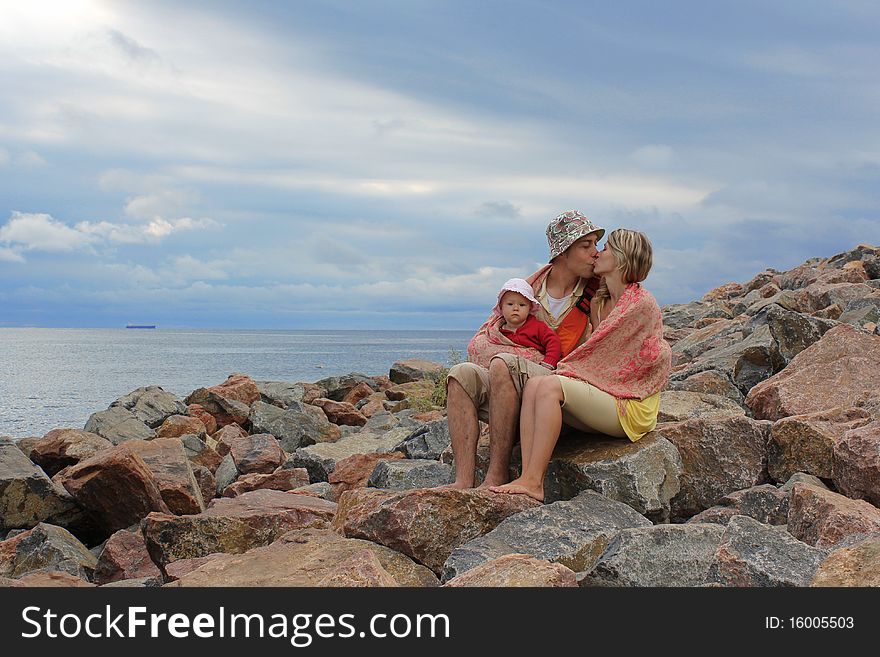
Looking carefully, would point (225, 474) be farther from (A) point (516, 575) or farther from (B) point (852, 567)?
(B) point (852, 567)

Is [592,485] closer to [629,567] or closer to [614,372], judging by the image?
[614,372]

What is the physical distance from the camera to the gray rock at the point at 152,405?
60.2 feet

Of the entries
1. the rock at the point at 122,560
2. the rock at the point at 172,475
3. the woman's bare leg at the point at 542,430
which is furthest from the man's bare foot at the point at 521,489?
the rock at the point at 172,475

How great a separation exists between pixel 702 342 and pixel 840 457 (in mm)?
7532

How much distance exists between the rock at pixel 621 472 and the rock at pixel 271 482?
4.75m

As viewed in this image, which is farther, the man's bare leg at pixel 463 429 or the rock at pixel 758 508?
the man's bare leg at pixel 463 429

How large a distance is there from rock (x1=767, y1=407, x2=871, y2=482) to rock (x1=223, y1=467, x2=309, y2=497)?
5.48 m

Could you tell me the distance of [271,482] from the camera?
1073 cm

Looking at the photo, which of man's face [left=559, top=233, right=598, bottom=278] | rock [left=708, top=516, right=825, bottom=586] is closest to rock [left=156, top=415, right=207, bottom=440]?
man's face [left=559, top=233, right=598, bottom=278]

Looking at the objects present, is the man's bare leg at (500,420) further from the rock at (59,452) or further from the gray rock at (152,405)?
the gray rock at (152,405)

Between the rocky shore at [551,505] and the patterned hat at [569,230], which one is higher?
the patterned hat at [569,230]
